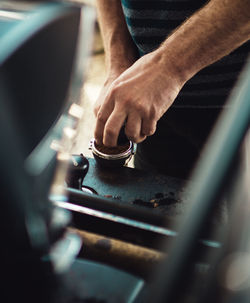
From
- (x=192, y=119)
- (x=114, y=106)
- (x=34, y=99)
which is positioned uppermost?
(x=34, y=99)

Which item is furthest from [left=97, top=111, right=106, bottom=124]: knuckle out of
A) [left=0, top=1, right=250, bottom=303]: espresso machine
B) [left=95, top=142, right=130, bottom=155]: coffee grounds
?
[left=0, top=1, right=250, bottom=303]: espresso machine

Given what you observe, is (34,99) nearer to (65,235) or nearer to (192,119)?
(65,235)

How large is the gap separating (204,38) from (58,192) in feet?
1.28

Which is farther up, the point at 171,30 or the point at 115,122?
the point at 171,30

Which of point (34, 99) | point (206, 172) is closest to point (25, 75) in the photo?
point (34, 99)

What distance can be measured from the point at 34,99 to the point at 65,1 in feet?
0.33

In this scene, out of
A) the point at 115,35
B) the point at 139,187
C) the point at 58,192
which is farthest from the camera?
the point at 115,35

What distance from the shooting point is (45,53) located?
28cm

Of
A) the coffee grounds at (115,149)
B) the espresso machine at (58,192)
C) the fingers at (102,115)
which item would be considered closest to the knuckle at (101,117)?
the fingers at (102,115)

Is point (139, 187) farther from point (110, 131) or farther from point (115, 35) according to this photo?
point (115, 35)

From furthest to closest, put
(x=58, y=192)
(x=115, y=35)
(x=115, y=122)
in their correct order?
(x=115, y=35)
(x=115, y=122)
(x=58, y=192)

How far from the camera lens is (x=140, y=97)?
2.10 feet

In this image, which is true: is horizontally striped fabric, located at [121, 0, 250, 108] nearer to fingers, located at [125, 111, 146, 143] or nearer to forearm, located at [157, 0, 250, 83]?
forearm, located at [157, 0, 250, 83]

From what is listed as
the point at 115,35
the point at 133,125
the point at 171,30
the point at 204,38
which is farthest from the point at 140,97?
the point at 115,35
